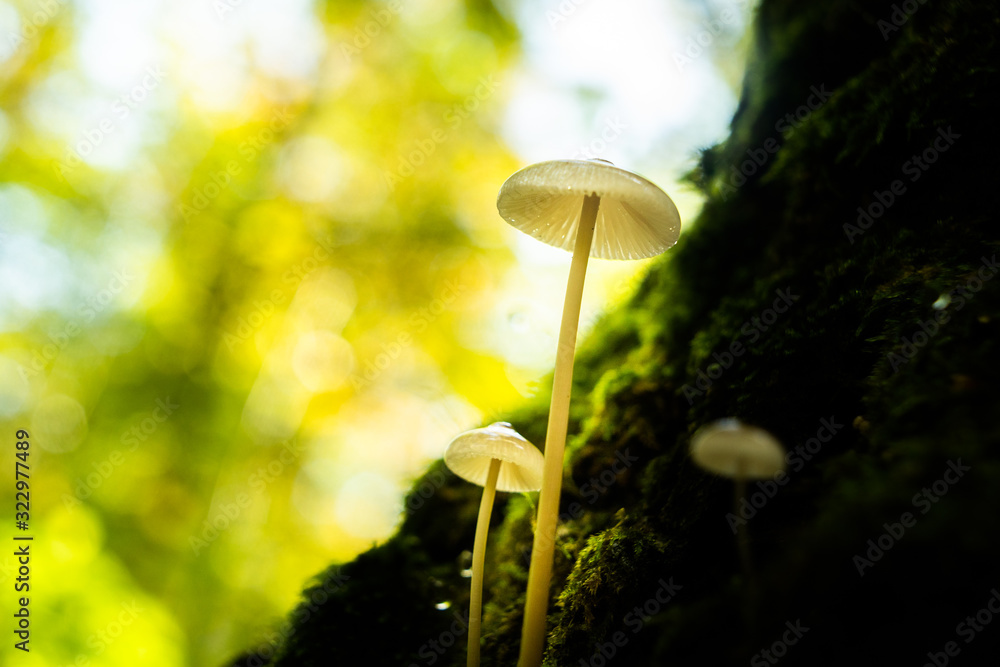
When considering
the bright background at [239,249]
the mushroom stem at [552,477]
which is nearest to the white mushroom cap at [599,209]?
the mushroom stem at [552,477]

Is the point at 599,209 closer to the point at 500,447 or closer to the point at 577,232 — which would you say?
the point at 577,232

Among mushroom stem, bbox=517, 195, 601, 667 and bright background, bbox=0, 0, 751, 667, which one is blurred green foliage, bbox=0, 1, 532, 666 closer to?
bright background, bbox=0, 0, 751, 667

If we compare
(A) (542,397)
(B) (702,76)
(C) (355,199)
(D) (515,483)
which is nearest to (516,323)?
(A) (542,397)

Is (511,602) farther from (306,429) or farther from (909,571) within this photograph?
(306,429)

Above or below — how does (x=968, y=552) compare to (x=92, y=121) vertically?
below

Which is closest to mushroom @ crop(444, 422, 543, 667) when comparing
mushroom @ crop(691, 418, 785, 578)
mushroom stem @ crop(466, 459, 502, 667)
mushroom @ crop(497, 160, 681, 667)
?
mushroom stem @ crop(466, 459, 502, 667)

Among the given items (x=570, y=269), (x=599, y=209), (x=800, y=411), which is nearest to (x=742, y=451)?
(x=800, y=411)
